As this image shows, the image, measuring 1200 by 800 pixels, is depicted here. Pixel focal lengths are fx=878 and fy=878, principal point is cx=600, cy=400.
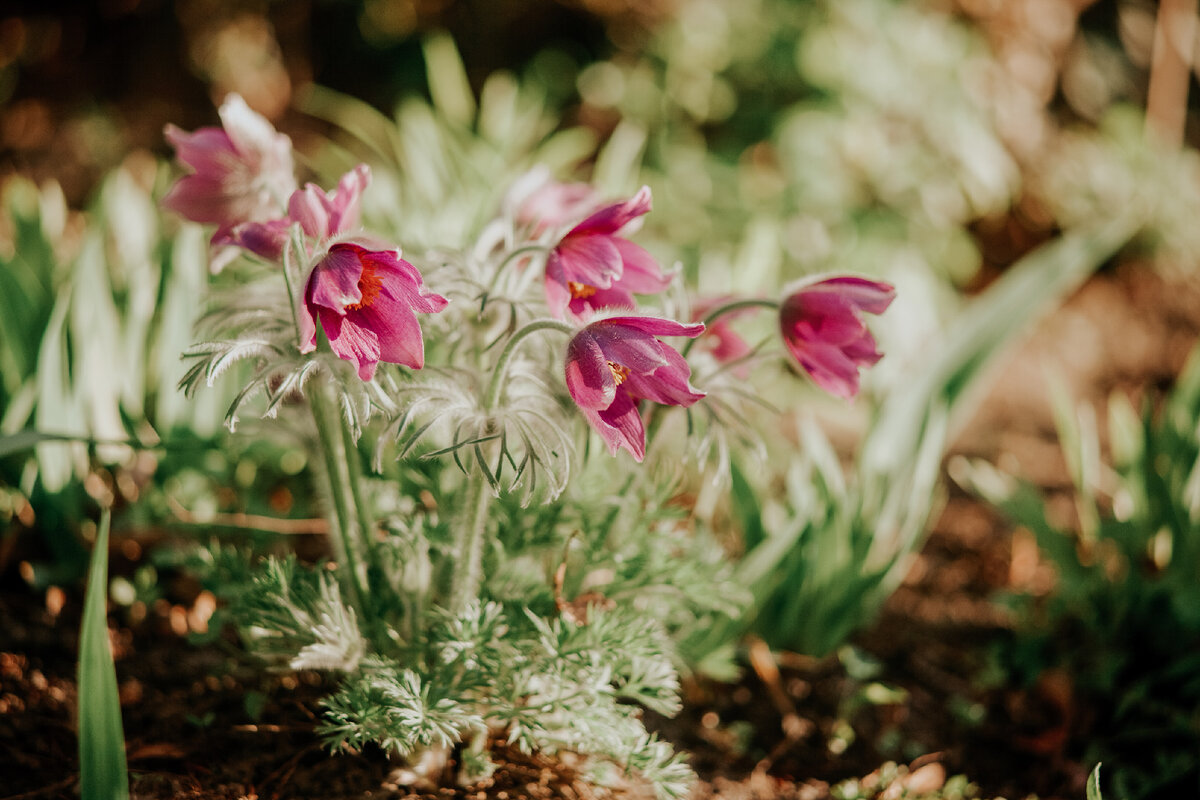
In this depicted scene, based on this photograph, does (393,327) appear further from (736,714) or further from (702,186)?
(702,186)

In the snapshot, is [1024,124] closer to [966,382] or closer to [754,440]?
[966,382]

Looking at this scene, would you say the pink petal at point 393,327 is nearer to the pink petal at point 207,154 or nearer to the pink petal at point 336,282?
the pink petal at point 336,282

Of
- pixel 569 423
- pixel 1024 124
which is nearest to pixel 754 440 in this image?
pixel 569 423

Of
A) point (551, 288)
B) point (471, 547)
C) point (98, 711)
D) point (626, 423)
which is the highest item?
point (551, 288)

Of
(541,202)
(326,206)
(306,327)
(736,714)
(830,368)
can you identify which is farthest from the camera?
(736,714)

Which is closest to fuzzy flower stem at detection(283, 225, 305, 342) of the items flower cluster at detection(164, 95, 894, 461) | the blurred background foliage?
flower cluster at detection(164, 95, 894, 461)

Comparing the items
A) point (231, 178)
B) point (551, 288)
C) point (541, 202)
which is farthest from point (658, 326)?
point (231, 178)

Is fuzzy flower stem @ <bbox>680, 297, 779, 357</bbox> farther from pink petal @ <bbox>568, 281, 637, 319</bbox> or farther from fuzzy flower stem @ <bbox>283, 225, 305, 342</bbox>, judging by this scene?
fuzzy flower stem @ <bbox>283, 225, 305, 342</bbox>
